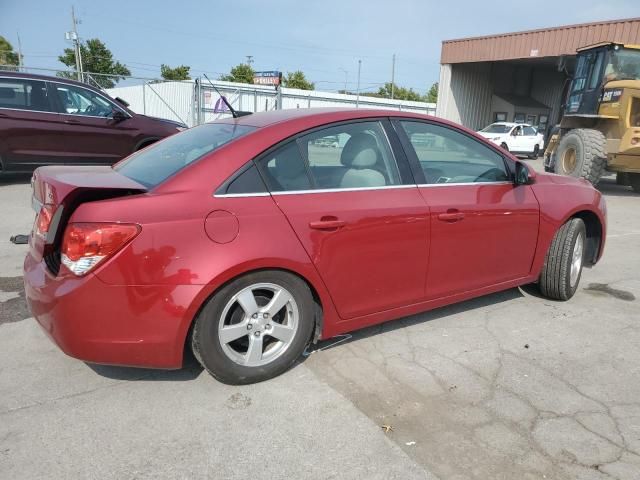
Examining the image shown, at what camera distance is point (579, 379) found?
300cm

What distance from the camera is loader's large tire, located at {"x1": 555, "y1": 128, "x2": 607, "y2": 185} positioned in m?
10.4

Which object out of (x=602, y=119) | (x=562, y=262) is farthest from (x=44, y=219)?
(x=602, y=119)

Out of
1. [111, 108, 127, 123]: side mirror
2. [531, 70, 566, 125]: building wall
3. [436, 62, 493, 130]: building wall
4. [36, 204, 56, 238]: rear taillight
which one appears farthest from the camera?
[531, 70, 566, 125]: building wall

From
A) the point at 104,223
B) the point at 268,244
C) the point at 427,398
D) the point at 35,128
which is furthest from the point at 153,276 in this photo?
the point at 35,128

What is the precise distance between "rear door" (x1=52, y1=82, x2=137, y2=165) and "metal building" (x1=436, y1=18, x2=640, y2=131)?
17.8 m

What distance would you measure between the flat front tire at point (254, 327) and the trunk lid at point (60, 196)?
735 millimetres

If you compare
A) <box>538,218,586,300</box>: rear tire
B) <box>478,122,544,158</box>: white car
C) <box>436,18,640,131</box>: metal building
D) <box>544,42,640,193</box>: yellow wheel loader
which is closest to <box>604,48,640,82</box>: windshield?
<box>544,42,640,193</box>: yellow wheel loader

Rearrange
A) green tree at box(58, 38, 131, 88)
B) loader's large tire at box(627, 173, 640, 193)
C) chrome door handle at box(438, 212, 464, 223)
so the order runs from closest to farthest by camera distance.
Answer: chrome door handle at box(438, 212, 464, 223) → loader's large tire at box(627, 173, 640, 193) → green tree at box(58, 38, 131, 88)

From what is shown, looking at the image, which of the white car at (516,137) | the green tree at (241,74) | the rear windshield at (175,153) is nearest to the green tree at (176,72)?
the green tree at (241,74)

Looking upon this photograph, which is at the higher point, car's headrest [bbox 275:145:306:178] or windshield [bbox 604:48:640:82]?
windshield [bbox 604:48:640:82]

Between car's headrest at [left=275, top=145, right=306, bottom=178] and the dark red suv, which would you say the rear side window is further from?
car's headrest at [left=275, top=145, right=306, bottom=178]

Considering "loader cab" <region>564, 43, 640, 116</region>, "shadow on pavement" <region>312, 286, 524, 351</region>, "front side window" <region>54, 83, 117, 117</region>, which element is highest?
"loader cab" <region>564, 43, 640, 116</region>

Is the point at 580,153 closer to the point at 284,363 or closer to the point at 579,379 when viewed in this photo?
the point at 579,379

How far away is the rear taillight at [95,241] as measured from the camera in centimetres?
232
